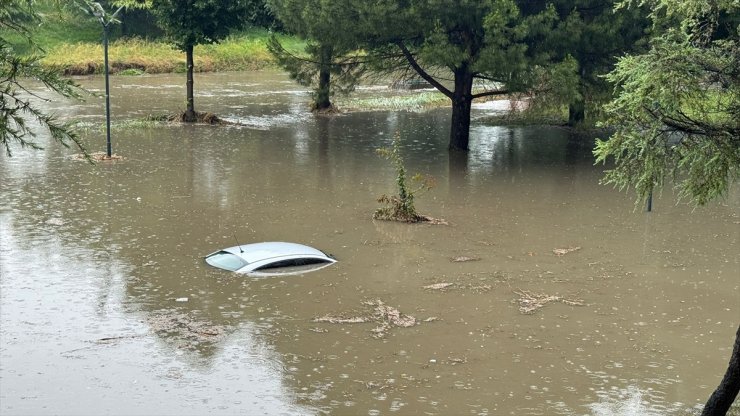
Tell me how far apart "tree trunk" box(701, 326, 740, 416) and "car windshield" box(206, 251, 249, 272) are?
33.4 ft

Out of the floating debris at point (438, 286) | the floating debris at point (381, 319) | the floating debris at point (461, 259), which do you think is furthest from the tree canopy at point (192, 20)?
the floating debris at point (381, 319)

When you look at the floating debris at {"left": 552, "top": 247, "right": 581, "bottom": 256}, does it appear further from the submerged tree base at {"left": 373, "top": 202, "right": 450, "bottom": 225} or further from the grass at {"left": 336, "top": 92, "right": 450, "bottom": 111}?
the grass at {"left": 336, "top": 92, "right": 450, "bottom": 111}

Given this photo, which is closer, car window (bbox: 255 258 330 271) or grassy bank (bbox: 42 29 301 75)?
car window (bbox: 255 258 330 271)

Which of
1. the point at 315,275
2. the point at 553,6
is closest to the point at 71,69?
the point at 553,6

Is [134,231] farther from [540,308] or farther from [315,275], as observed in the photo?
[540,308]

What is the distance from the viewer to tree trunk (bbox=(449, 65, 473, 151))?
106 ft

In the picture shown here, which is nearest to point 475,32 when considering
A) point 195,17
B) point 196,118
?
point 195,17

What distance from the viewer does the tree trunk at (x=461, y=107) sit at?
32.3m

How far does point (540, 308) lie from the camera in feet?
55.5

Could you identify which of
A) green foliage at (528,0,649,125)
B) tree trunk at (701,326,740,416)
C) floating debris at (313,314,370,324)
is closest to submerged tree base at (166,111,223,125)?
green foliage at (528,0,649,125)

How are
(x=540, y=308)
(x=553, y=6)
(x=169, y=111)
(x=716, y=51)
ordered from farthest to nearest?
(x=169, y=111) < (x=553, y=6) < (x=540, y=308) < (x=716, y=51)

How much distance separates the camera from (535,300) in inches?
683

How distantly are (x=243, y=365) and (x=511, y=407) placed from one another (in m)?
4.01

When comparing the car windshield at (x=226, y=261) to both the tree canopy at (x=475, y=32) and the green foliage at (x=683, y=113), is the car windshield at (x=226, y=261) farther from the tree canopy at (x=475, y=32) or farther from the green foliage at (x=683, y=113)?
the tree canopy at (x=475, y=32)
